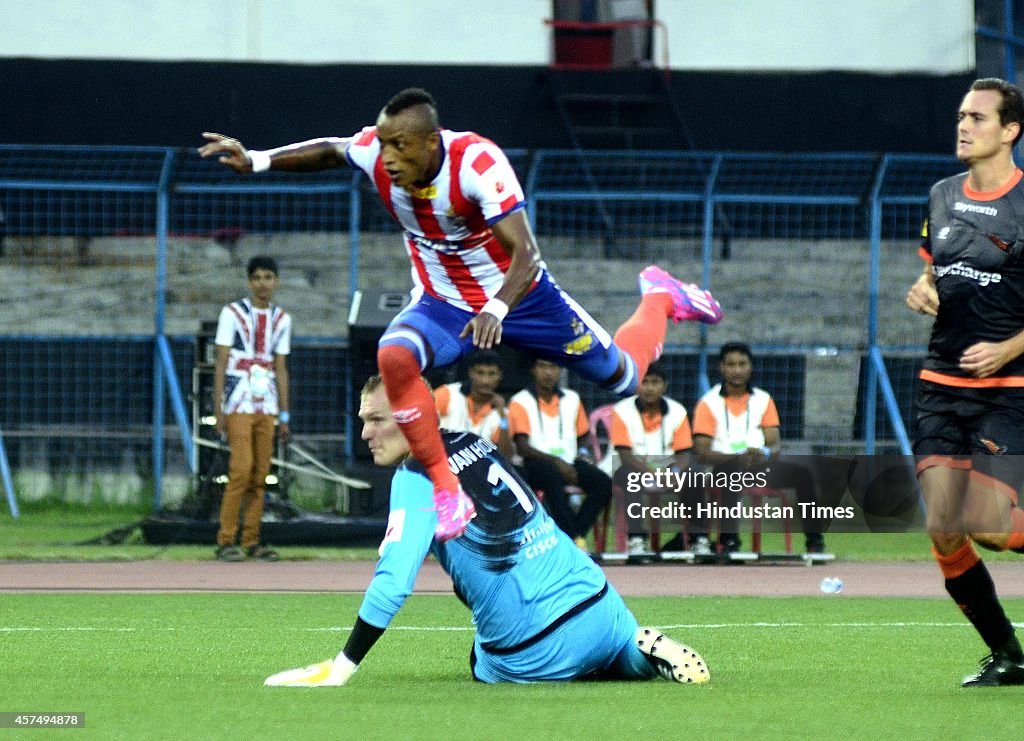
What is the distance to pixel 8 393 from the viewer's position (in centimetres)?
1717

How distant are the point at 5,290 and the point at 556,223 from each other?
5.80 meters

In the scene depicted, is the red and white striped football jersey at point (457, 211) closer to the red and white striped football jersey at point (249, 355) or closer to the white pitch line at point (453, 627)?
the white pitch line at point (453, 627)

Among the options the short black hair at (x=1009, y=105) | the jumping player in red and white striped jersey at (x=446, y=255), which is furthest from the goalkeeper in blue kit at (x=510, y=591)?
the short black hair at (x=1009, y=105)

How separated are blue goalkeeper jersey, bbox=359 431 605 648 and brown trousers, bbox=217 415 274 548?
7.08 metres

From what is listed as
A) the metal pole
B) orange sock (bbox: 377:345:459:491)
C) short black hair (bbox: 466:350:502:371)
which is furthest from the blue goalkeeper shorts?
the metal pole

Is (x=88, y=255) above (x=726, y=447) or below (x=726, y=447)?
above

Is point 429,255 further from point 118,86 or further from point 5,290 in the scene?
point 118,86

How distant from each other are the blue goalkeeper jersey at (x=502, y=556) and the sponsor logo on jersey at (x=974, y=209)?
2.02m

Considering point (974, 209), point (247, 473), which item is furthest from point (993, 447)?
point (247, 473)

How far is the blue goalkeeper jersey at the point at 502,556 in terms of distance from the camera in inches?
251

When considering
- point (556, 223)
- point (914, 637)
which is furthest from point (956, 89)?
point (914, 637)

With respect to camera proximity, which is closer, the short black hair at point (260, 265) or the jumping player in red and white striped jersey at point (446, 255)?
the jumping player in red and white striped jersey at point (446, 255)

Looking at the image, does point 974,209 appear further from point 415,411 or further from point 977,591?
point 415,411

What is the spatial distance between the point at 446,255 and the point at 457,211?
321 millimetres
